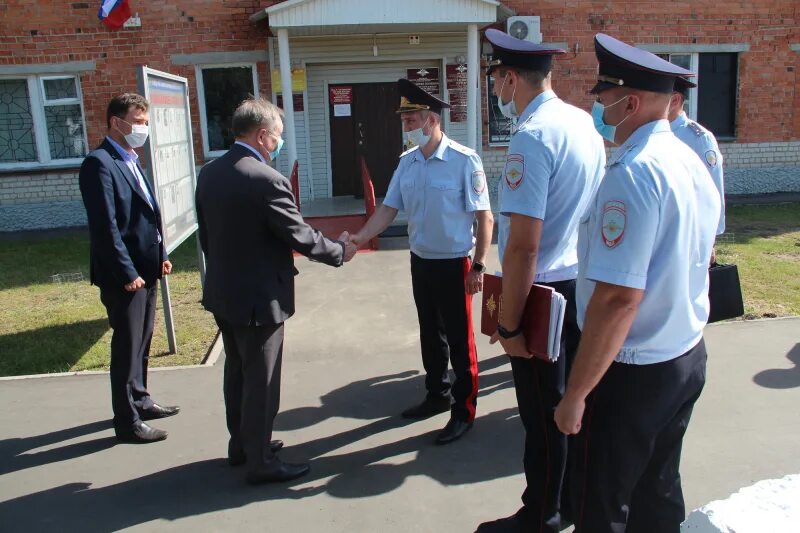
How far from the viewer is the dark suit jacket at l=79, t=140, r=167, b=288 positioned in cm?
379

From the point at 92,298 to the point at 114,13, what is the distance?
6.39 meters

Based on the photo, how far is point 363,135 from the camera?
13.2 metres

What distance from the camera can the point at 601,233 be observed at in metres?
2.04

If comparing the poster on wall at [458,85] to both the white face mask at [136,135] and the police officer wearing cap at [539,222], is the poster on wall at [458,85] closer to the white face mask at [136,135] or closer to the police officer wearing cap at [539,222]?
the white face mask at [136,135]

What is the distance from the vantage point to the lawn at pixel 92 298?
5605 mm

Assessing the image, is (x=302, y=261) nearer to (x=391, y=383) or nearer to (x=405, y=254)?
(x=405, y=254)

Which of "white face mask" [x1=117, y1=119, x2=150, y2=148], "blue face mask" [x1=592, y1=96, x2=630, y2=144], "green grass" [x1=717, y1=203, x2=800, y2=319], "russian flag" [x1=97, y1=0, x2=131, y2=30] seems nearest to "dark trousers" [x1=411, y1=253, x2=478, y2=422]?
"blue face mask" [x1=592, y1=96, x2=630, y2=144]

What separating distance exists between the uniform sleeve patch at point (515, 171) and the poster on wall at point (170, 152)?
9.29 ft

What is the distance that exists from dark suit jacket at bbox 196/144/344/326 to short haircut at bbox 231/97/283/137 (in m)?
0.10

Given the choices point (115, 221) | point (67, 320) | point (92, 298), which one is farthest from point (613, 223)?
point (92, 298)

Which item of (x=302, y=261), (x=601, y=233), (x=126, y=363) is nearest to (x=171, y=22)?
(x=302, y=261)

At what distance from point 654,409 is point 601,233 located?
60 cm

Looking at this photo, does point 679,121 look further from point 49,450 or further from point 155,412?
point 49,450

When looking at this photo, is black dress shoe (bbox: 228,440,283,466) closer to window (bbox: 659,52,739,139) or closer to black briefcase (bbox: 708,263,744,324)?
black briefcase (bbox: 708,263,744,324)
